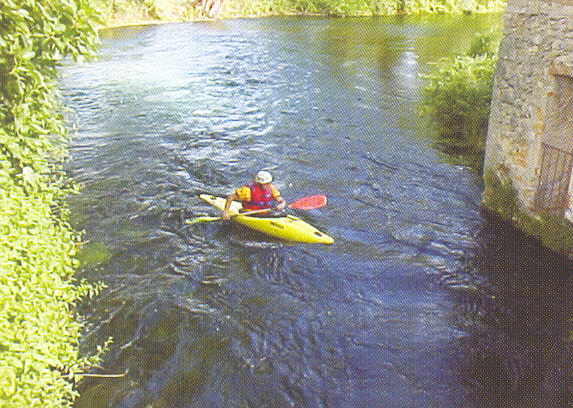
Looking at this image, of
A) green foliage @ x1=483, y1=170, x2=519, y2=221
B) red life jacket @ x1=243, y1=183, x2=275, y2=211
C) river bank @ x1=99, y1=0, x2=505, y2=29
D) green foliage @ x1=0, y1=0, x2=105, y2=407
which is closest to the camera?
green foliage @ x1=0, y1=0, x2=105, y2=407

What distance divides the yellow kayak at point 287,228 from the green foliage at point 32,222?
2.55 meters

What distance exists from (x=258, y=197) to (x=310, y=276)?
1867 millimetres

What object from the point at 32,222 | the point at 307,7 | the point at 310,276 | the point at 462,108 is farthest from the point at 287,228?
the point at 307,7

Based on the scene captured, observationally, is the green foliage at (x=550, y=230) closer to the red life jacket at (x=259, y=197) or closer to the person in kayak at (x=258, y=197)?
the person in kayak at (x=258, y=197)

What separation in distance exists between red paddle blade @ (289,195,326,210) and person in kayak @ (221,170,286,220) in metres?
0.25

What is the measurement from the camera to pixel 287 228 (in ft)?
25.5

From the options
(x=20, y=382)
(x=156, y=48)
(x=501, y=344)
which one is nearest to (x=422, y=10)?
(x=156, y=48)

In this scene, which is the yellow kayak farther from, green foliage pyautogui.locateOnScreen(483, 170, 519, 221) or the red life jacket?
green foliage pyautogui.locateOnScreen(483, 170, 519, 221)

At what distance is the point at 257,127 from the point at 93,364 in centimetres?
844

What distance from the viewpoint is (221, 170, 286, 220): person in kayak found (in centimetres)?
822

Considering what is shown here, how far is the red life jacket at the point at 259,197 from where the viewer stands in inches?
328

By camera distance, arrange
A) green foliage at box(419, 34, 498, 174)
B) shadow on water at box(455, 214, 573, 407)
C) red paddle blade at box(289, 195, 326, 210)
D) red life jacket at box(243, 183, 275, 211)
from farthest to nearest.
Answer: green foliage at box(419, 34, 498, 174) < red paddle blade at box(289, 195, 326, 210) < red life jacket at box(243, 183, 275, 211) < shadow on water at box(455, 214, 573, 407)

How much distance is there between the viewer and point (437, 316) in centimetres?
613

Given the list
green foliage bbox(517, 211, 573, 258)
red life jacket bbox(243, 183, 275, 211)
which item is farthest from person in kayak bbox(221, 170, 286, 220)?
green foliage bbox(517, 211, 573, 258)
